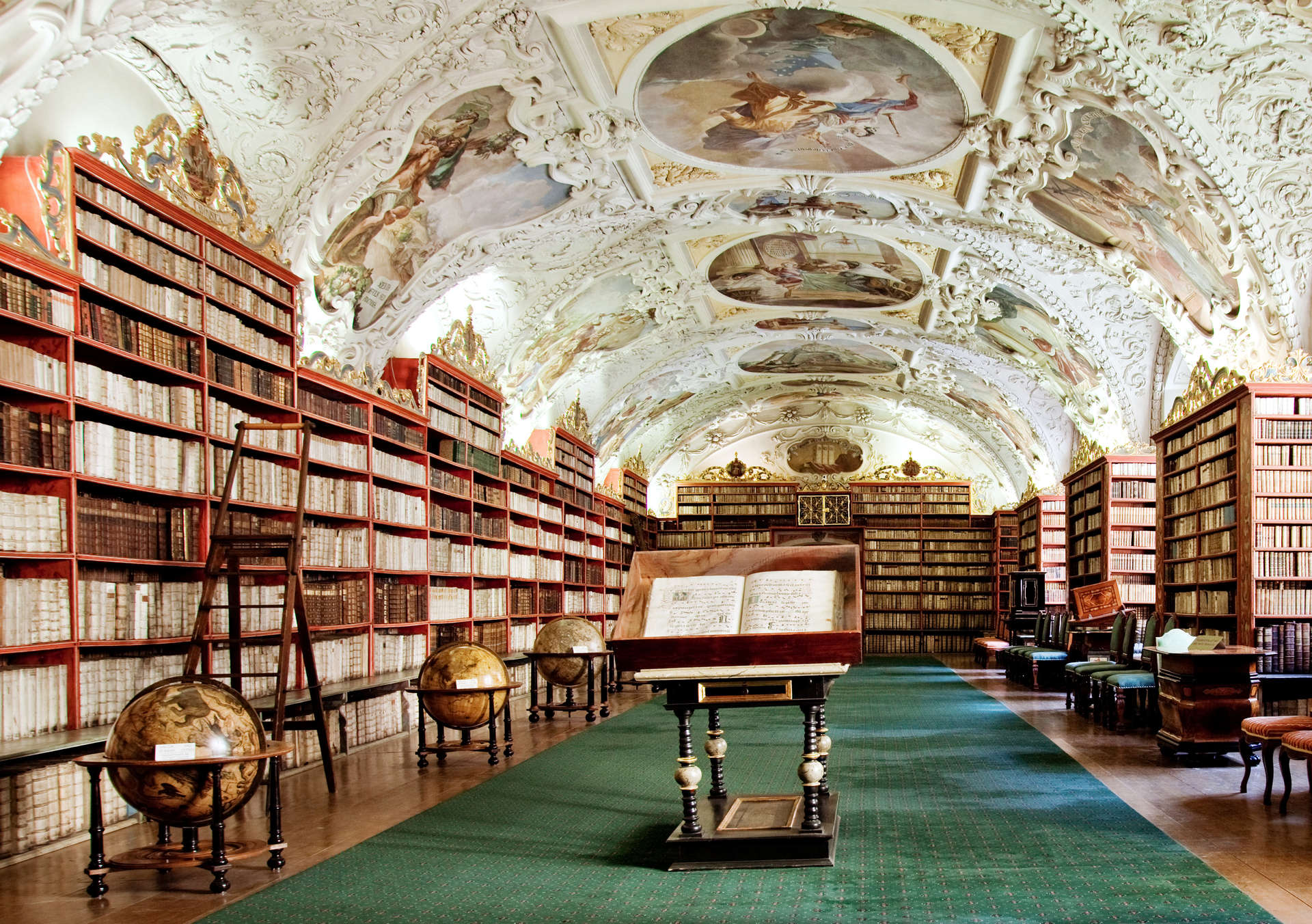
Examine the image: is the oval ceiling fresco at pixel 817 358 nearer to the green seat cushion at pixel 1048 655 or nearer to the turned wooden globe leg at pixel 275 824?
the green seat cushion at pixel 1048 655

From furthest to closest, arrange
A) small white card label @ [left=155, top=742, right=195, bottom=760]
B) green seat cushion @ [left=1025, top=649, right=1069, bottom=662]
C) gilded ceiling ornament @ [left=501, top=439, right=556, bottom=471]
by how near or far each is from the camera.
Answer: gilded ceiling ornament @ [left=501, top=439, right=556, bottom=471]
green seat cushion @ [left=1025, top=649, right=1069, bottom=662]
small white card label @ [left=155, top=742, right=195, bottom=760]

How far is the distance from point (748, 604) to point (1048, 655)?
12512 mm

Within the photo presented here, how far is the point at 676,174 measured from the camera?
534 inches

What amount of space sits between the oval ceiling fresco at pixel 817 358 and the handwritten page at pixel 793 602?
1678cm

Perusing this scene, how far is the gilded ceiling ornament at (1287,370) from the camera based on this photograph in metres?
11.5

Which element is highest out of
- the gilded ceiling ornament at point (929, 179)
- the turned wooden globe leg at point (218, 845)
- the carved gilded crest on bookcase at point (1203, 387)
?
the gilded ceiling ornament at point (929, 179)

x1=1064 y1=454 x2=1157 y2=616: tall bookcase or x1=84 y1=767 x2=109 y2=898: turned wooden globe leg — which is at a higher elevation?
x1=1064 y1=454 x2=1157 y2=616: tall bookcase

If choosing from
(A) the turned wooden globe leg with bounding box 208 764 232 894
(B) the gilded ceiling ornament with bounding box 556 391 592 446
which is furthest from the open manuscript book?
(B) the gilded ceiling ornament with bounding box 556 391 592 446

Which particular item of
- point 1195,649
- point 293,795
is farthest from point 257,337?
point 1195,649

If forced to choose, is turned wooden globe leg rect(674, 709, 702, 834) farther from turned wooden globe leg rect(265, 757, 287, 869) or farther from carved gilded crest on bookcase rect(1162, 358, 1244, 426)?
carved gilded crest on bookcase rect(1162, 358, 1244, 426)

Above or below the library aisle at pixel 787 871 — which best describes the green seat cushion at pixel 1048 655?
below

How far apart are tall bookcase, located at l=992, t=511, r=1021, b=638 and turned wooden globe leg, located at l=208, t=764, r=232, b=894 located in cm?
2664

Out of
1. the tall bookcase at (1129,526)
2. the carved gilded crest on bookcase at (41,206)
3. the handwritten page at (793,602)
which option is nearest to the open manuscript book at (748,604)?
the handwritten page at (793,602)

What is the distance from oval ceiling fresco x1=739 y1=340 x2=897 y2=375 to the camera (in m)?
23.6
